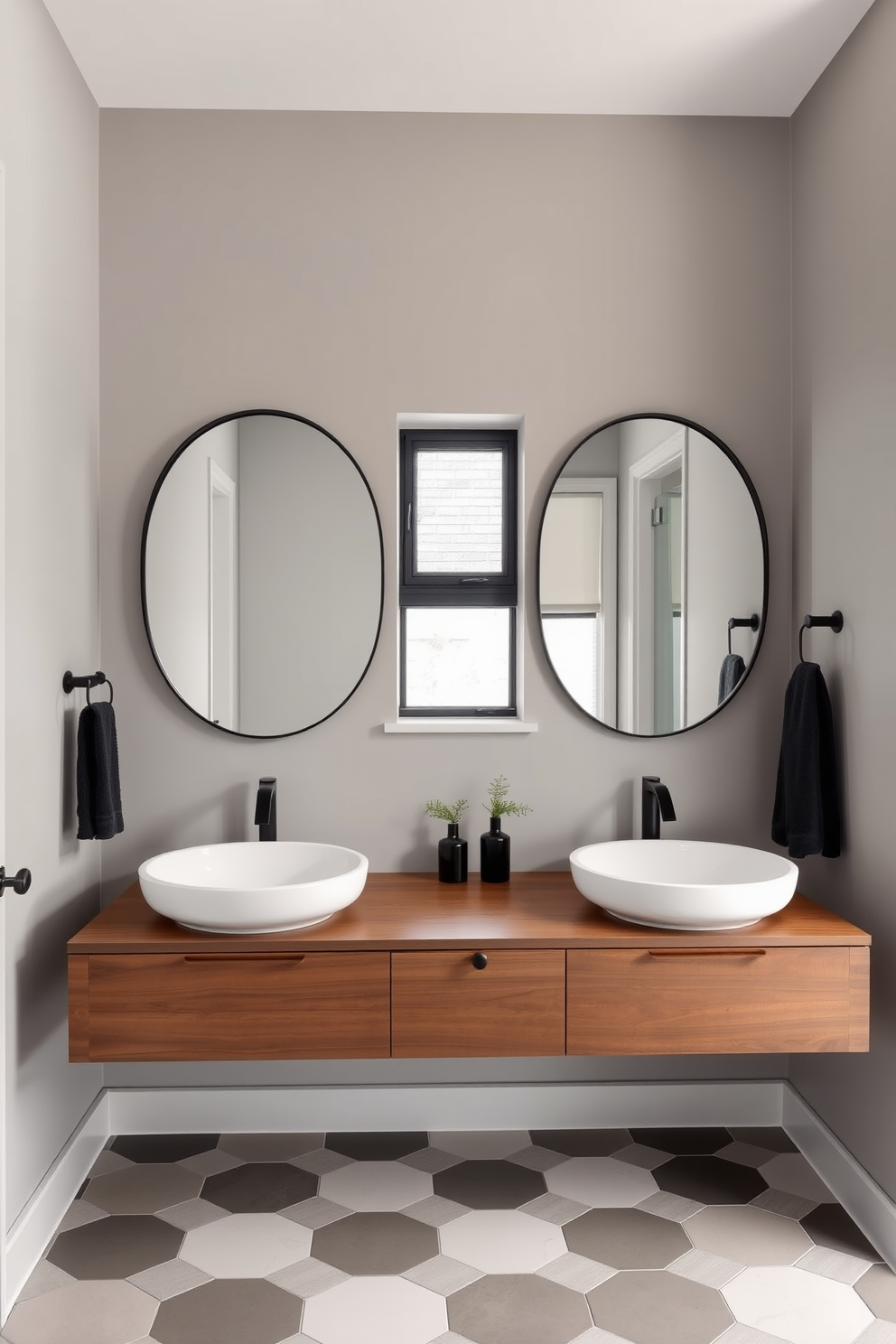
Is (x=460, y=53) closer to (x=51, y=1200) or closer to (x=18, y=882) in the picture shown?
(x=18, y=882)

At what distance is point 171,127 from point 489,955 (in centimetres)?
215

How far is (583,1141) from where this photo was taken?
2438mm

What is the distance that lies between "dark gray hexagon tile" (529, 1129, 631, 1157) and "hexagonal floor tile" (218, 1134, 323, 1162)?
1.84 ft

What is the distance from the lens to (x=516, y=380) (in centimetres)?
249

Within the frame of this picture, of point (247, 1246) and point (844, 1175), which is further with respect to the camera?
point (844, 1175)

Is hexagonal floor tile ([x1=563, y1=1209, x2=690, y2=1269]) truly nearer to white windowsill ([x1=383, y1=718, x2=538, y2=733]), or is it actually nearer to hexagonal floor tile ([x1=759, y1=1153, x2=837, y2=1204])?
hexagonal floor tile ([x1=759, y1=1153, x2=837, y2=1204])

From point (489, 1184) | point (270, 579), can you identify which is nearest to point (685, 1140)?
point (489, 1184)

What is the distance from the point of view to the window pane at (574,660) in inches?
98.8

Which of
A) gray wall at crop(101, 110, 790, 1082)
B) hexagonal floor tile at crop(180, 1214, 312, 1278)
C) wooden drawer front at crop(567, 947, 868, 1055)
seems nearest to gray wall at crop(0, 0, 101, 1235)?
gray wall at crop(101, 110, 790, 1082)

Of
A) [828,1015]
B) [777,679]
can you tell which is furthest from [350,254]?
[828,1015]

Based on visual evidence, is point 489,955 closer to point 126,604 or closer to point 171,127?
point 126,604

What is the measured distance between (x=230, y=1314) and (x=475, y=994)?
0.73 metres

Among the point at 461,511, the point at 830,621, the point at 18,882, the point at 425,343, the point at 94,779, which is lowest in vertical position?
the point at 18,882

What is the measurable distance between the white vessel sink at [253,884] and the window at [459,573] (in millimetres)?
516
